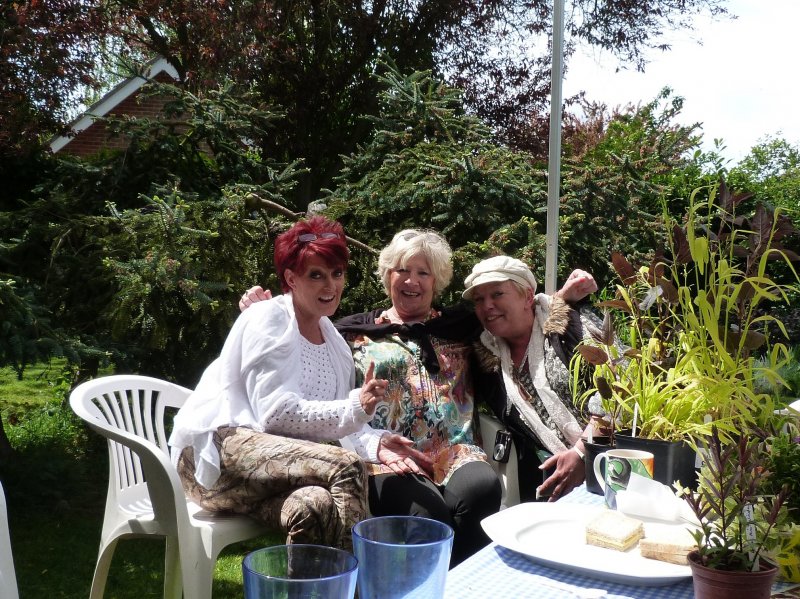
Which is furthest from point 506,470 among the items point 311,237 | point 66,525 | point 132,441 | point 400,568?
point 66,525

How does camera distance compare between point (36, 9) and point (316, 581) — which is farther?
point (36, 9)

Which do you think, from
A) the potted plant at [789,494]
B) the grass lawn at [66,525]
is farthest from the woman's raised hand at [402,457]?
the potted plant at [789,494]

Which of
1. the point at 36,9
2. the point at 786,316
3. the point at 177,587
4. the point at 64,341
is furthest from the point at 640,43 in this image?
the point at 177,587

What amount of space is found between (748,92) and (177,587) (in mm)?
2543

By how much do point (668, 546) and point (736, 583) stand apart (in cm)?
32

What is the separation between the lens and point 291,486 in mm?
2268

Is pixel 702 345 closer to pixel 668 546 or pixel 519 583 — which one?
pixel 668 546

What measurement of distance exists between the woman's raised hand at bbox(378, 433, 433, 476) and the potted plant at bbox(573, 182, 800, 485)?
89 cm

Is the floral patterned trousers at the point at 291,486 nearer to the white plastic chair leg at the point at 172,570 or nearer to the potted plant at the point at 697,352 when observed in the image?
the white plastic chair leg at the point at 172,570

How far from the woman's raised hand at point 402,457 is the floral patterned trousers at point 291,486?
33 centimetres

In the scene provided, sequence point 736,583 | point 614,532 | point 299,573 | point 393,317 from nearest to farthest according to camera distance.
→ point 299,573, point 736,583, point 614,532, point 393,317

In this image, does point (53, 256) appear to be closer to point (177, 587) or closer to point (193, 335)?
point (193, 335)

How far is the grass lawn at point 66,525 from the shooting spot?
3.44 meters

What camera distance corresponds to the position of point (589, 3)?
22.9 feet
